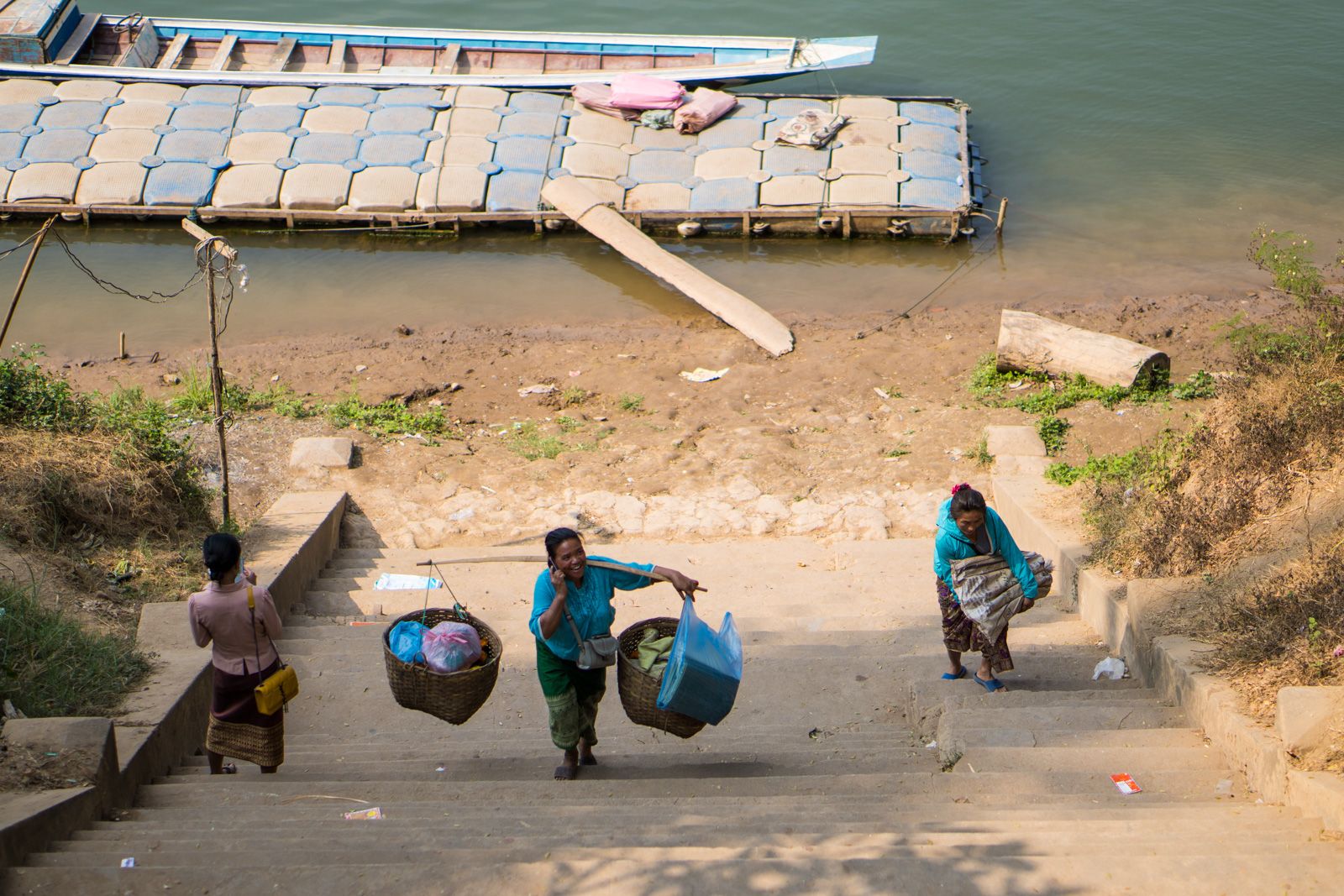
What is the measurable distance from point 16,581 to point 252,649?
184cm

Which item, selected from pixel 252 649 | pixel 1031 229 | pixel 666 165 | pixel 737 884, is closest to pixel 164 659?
pixel 252 649

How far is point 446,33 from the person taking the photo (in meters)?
19.0

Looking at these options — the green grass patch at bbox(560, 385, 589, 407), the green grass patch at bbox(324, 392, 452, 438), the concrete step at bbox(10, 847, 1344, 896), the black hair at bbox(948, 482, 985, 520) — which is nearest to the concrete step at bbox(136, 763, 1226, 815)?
the concrete step at bbox(10, 847, 1344, 896)

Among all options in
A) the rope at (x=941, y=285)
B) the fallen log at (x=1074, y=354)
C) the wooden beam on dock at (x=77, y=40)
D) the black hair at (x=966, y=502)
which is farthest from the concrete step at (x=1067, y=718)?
the wooden beam on dock at (x=77, y=40)

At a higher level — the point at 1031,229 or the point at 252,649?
the point at 1031,229

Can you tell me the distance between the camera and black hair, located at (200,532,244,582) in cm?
487

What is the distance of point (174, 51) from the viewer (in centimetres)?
1873

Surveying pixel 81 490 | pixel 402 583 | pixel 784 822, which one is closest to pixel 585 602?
pixel 784 822

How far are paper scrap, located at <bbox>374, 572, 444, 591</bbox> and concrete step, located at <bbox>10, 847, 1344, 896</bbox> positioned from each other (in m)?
4.10

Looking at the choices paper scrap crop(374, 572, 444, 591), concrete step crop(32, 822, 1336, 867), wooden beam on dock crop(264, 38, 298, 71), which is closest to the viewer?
concrete step crop(32, 822, 1336, 867)

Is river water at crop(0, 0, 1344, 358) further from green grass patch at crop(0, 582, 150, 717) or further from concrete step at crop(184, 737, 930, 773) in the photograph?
concrete step at crop(184, 737, 930, 773)

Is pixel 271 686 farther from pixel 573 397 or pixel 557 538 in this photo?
pixel 573 397

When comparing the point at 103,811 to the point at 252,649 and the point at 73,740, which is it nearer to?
the point at 73,740

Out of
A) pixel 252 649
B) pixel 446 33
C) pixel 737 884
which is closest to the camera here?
pixel 737 884
